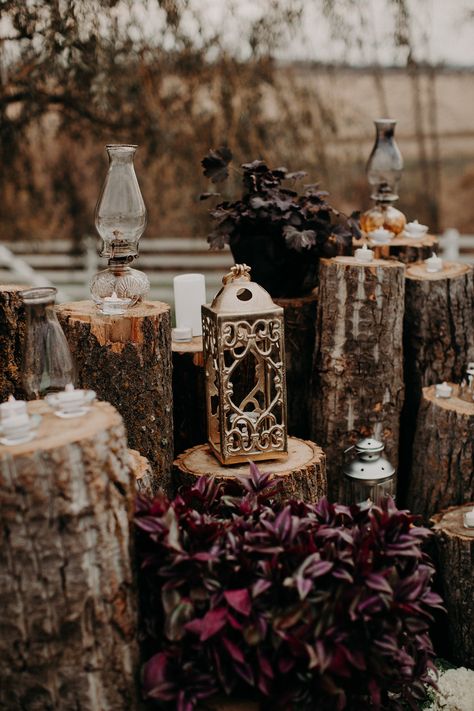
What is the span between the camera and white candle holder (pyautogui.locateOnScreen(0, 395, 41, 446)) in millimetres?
1919

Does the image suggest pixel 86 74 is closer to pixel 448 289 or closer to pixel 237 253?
pixel 237 253

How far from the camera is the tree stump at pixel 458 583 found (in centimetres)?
288

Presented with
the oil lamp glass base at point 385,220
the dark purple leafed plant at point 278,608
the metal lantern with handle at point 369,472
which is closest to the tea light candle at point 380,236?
the oil lamp glass base at point 385,220

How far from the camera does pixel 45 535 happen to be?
1.93 meters

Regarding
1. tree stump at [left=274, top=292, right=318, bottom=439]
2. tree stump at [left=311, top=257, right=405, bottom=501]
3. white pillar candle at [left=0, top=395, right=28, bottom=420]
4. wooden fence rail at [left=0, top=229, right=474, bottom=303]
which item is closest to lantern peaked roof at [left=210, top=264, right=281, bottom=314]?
tree stump at [left=311, top=257, right=405, bottom=501]

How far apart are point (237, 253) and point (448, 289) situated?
0.90 metres

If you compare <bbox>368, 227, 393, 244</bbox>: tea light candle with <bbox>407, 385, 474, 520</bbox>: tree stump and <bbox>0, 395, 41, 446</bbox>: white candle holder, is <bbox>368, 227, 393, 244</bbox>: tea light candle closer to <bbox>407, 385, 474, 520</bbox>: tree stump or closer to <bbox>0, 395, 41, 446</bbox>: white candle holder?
<bbox>407, 385, 474, 520</bbox>: tree stump

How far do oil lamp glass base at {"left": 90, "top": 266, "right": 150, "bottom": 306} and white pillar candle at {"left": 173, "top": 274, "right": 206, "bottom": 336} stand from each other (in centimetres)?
39

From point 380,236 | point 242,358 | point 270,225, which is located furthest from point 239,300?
point 380,236

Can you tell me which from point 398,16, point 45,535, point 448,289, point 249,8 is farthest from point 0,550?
point 398,16

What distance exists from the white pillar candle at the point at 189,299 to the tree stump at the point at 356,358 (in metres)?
0.49

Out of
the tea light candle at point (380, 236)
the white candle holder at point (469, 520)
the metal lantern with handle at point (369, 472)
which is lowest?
the white candle holder at point (469, 520)

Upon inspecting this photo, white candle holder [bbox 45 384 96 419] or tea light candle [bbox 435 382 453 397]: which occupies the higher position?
white candle holder [bbox 45 384 96 419]

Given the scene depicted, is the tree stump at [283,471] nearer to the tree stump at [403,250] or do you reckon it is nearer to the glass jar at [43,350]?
the glass jar at [43,350]
